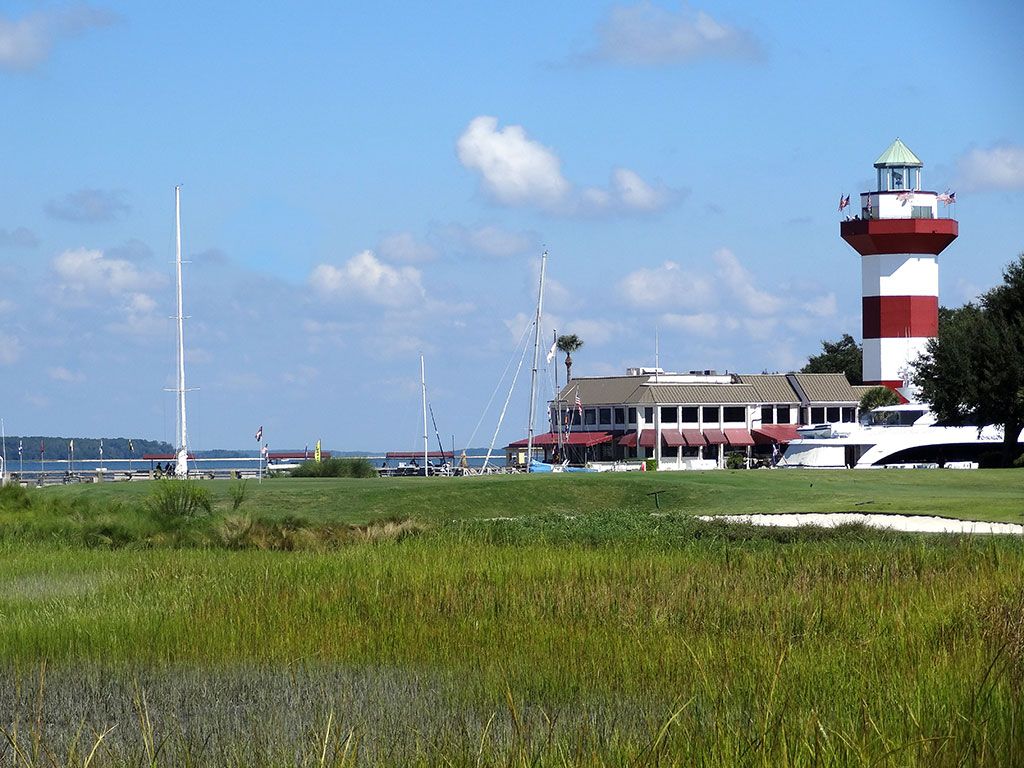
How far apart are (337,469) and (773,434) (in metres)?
39.0

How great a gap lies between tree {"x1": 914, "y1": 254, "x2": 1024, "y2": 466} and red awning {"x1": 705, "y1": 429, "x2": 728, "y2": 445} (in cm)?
2360

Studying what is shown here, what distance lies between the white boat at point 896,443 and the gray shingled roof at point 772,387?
16.0 meters

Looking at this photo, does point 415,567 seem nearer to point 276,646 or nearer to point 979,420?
point 276,646

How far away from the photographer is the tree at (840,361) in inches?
4419

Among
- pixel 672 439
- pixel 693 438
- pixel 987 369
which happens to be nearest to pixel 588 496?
pixel 987 369

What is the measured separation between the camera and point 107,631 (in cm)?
1402

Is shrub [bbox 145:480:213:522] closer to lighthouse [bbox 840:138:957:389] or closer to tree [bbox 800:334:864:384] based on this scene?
lighthouse [bbox 840:138:957:389]

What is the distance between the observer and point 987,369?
62125 millimetres

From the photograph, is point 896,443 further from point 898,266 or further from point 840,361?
point 840,361

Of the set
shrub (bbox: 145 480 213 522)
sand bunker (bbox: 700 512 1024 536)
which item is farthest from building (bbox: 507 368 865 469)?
shrub (bbox: 145 480 213 522)

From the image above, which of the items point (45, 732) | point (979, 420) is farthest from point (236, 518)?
point (979, 420)

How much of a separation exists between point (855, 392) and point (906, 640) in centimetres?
8499

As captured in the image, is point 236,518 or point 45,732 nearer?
point 45,732

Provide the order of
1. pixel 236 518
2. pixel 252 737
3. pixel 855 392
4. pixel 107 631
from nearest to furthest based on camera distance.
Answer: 1. pixel 252 737
2. pixel 107 631
3. pixel 236 518
4. pixel 855 392
